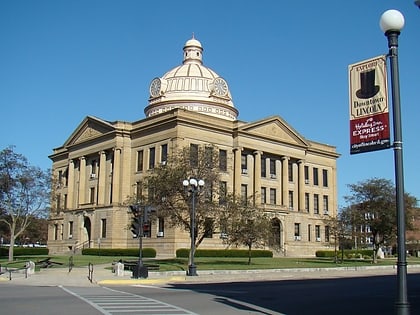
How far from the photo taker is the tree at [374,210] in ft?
194

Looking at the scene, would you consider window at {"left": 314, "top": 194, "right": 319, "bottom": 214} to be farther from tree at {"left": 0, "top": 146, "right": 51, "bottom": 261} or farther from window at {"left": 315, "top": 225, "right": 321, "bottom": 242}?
tree at {"left": 0, "top": 146, "right": 51, "bottom": 261}

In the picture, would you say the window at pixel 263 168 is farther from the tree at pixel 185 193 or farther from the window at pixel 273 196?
the tree at pixel 185 193

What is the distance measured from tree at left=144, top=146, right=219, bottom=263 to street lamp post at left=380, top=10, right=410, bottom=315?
1321 inches

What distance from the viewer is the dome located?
3177 inches

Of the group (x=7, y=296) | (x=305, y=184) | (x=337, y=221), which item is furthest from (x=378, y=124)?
(x=305, y=184)

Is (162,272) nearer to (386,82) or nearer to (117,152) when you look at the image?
(386,82)

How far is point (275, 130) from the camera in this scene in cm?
7956

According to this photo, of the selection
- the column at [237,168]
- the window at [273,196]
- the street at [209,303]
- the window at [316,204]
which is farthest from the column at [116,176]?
the street at [209,303]

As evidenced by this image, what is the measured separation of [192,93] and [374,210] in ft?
110

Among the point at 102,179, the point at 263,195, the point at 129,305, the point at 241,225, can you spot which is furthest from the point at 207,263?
the point at 102,179

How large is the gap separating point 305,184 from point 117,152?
30.0 meters

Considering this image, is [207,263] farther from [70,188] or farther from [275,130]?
[70,188]

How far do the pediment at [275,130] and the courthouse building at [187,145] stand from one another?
15cm

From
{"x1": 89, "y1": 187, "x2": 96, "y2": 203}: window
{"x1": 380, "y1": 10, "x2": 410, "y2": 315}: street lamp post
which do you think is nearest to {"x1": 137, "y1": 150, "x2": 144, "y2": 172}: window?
{"x1": 89, "y1": 187, "x2": 96, "y2": 203}: window
